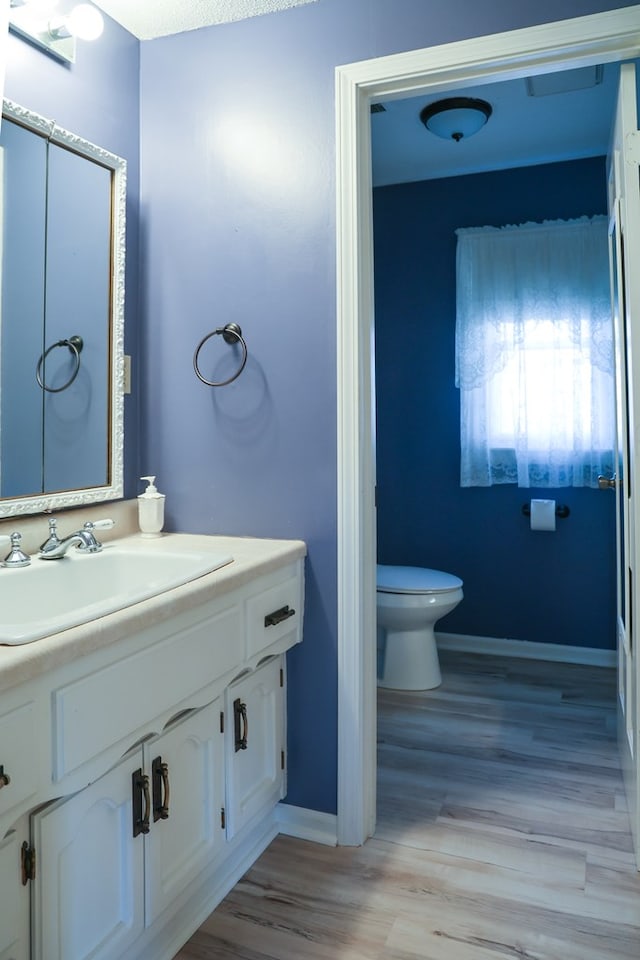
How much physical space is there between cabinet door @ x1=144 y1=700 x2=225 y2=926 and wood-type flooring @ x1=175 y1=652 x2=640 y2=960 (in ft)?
0.63

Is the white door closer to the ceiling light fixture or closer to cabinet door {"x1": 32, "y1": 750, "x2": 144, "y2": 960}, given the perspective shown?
the ceiling light fixture

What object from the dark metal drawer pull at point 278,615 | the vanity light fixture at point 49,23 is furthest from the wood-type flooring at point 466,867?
the vanity light fixture at point 49,23

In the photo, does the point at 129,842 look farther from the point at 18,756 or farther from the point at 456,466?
the point at 456,466

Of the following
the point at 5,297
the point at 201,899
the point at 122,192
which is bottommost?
the point at 201,899

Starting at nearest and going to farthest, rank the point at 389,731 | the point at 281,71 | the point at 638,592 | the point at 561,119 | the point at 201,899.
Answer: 1. the point at 201,899
2. the point at 638,592
3. the point at 281,71
4. the point at 389,731
5. the point at 561,119

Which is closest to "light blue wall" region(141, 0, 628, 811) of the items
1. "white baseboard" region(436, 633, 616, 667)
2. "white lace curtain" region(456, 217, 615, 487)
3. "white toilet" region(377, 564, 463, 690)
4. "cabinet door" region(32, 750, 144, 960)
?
"cabinet door" region(32, 750, 144, 960)

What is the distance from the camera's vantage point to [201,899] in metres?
1.63

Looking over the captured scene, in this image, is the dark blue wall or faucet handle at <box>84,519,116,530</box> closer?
faucet handle at <box>84,519,116,530</box>

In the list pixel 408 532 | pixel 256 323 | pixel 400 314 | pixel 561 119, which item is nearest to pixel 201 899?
pixel 256 323

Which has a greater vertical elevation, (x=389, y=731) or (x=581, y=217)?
(x=581, y=217)

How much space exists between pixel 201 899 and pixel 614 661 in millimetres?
2427

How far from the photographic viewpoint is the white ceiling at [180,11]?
76.4 inches

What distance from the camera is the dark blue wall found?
11.3ft

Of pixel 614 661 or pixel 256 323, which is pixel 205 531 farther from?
pixel 614 661
